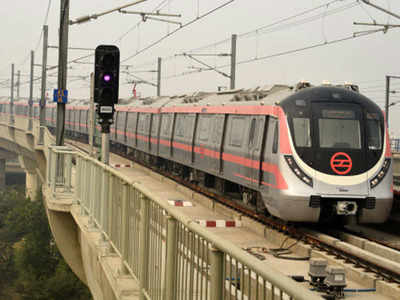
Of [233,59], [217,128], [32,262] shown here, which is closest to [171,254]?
[217,128]

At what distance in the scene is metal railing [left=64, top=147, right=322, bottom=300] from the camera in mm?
3297

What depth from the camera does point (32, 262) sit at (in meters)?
67.8

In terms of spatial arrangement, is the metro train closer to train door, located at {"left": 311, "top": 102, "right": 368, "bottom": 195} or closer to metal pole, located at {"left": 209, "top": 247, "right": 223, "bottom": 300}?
train door, located at {"left": 311, "top": 102, "right": 368, "bottom": 195}

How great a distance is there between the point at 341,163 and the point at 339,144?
1.40 feet

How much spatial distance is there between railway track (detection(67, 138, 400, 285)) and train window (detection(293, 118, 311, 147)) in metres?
1.70

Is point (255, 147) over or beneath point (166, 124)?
beneath

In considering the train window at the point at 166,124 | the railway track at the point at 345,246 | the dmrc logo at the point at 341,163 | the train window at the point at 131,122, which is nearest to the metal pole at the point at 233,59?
the train window at the point at 166,124

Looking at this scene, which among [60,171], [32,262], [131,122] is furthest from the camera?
[32,262]

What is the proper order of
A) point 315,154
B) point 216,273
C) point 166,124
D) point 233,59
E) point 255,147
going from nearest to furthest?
point 216,273 < point 315,154 < point 255,147 < point 166,124 < point 233,59

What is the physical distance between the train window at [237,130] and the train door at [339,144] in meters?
2.85

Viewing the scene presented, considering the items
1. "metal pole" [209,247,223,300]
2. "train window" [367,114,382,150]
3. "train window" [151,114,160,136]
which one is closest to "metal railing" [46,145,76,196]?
"train window" [367,114,382,150]

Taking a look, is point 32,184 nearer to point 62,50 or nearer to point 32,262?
point 32,262

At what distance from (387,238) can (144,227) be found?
979 centimetres

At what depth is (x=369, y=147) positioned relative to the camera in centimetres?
1355
